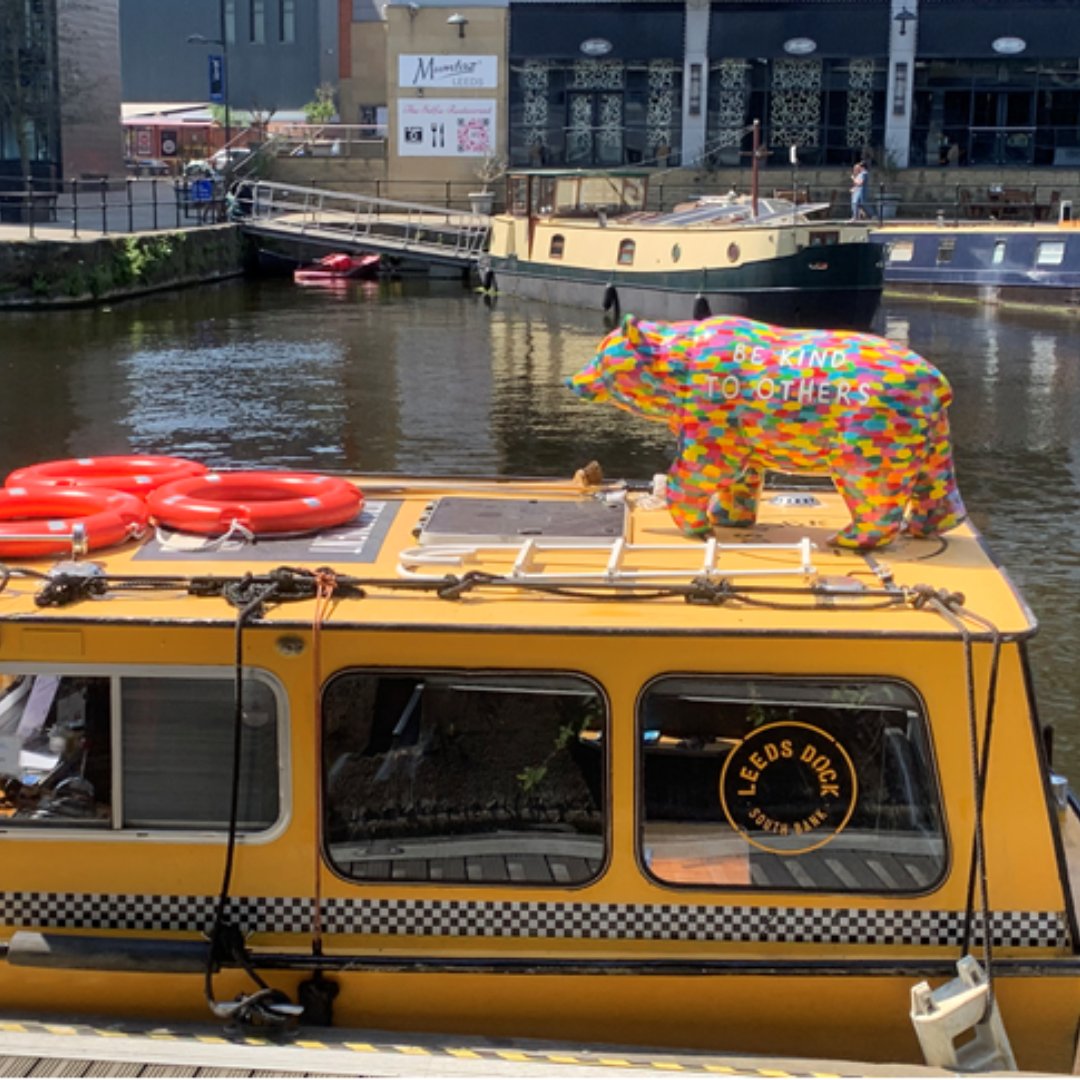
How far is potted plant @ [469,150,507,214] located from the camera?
4594 cm

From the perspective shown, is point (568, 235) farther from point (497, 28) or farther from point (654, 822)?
point (654, 822)

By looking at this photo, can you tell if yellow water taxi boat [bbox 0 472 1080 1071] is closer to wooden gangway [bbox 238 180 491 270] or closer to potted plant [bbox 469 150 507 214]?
wooden gangway [bbox 238 180 491 270]

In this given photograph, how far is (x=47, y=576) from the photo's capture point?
15.6ft

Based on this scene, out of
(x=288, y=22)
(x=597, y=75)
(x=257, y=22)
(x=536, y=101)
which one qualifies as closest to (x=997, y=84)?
(x=597, y=75)

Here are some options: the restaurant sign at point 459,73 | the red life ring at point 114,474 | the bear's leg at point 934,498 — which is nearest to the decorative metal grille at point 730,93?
the restaurant sign at point 459,73

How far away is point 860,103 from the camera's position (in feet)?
156

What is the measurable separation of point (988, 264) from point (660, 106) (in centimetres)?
1573

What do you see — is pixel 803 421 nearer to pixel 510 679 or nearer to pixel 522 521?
pixel 522 521

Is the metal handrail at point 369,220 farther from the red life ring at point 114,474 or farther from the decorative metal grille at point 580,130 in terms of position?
the red life ring at point 114,474

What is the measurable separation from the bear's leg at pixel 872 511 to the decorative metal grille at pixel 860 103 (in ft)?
144

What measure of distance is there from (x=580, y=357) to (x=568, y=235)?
29.4 ft

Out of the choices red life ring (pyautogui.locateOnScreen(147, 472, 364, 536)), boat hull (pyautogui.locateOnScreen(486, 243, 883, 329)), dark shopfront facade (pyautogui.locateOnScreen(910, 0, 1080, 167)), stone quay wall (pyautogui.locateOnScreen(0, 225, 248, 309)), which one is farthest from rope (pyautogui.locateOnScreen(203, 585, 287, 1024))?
dark shopfront facade (pyautogui.locateOnScreen(910, 0, 1080, 167))

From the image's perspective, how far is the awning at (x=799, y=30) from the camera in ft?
154

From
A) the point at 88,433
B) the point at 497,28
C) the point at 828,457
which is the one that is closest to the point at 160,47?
the point at 497,28
